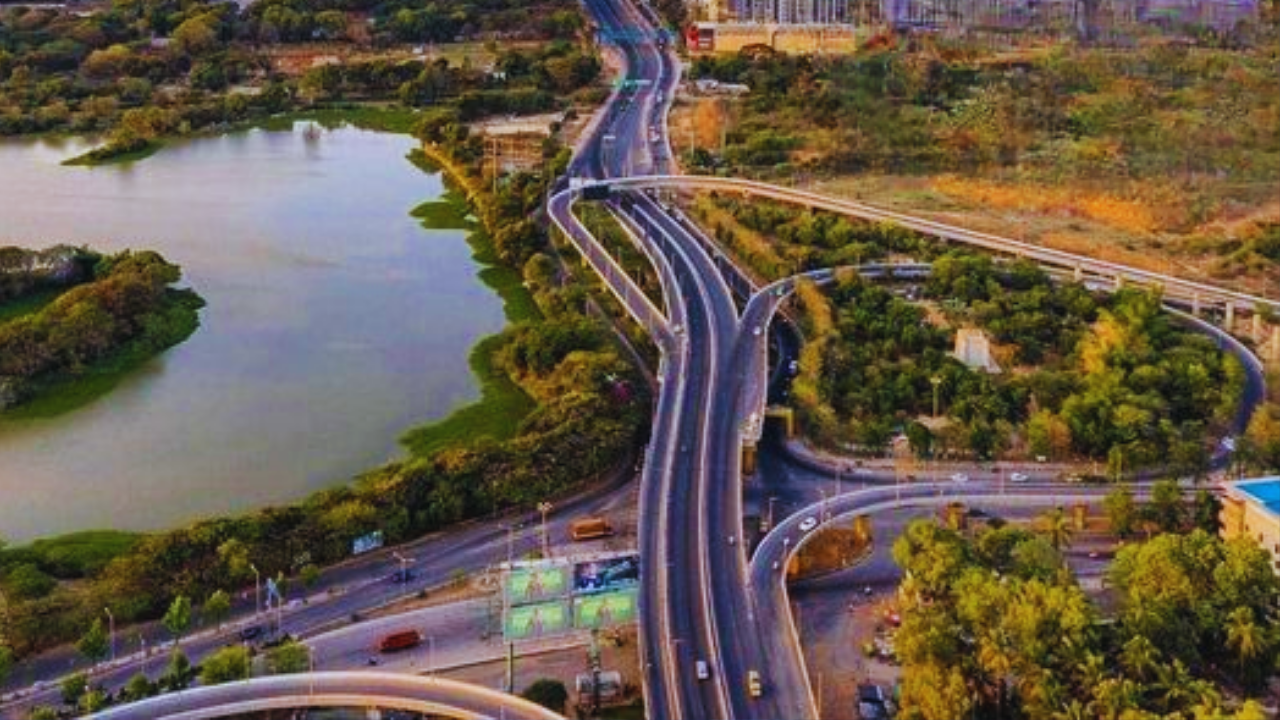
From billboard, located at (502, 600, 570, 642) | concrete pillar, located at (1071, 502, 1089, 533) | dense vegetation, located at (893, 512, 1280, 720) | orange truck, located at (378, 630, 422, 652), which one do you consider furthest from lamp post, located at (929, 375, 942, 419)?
orange truck, located at (378, 630, 422, 652)

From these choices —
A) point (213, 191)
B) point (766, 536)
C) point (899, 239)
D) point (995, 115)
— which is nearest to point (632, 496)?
point (766, 536)

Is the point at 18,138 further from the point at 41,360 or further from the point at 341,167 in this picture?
the point at 41,360

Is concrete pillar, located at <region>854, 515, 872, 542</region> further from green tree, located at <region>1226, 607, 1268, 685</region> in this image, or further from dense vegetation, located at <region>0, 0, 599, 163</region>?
dense vegetation, located at <region>0, 0, 599, 163</region>

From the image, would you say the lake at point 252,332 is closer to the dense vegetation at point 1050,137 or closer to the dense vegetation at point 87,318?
the dense vegetation at point 87,318

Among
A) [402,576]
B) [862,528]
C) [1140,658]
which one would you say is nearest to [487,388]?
[402,576]

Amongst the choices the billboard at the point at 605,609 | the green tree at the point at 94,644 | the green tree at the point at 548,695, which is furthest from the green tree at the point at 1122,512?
the green tree at the point at 94,644

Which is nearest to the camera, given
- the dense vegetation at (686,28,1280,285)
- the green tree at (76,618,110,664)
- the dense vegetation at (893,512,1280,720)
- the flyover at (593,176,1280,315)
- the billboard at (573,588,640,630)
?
the dense vegetation at (893,512,1280,720)

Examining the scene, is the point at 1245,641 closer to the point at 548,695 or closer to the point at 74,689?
the point at 548,695
